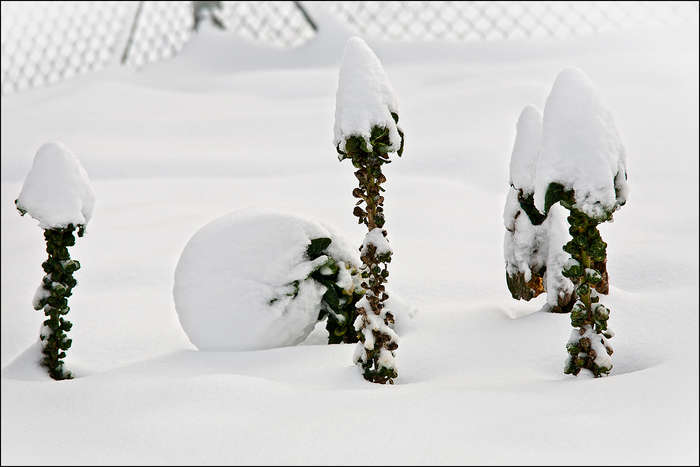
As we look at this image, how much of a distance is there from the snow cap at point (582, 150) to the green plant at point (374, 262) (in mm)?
318

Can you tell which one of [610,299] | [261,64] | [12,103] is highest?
[261,64]

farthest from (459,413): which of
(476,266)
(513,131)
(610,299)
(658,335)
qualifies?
(513,131)

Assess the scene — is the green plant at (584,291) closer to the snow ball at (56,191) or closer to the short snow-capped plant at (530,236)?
the short snow-capped plant at (530,236)

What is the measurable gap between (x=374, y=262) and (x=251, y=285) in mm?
446

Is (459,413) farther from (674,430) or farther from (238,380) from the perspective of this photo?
(238,380)

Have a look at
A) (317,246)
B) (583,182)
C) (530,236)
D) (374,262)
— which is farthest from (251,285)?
(583,182)

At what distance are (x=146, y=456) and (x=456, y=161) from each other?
9.78 feet

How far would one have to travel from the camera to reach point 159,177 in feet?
13.2

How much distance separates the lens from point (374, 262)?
4.66 ft

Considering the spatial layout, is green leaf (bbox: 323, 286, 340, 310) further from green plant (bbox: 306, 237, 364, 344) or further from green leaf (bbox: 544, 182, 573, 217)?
green leaf (bbox: 544, 182, 573, 217)

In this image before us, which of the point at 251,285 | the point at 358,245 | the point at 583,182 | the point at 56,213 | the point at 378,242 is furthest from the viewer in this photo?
the point at 358,245

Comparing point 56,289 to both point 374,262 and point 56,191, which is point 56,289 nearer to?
point 56,191

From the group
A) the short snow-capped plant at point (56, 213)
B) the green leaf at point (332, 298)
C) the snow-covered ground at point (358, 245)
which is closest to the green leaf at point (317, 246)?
the green leaf at point (332, 298)

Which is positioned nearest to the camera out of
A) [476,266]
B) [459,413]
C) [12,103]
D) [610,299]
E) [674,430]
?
[674,430]
